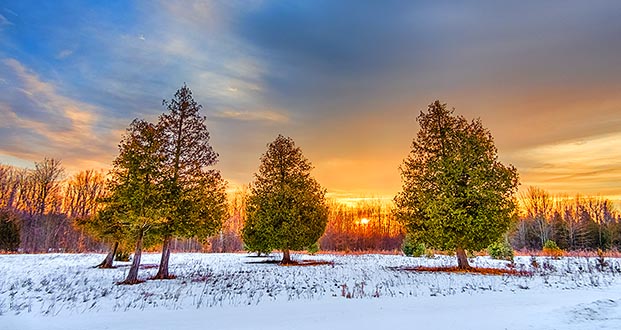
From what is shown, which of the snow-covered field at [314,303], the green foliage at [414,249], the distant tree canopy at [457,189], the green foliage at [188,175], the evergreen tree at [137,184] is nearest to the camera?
the snow-covered field at [314,303]

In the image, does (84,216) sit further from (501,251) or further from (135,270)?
(501,251)

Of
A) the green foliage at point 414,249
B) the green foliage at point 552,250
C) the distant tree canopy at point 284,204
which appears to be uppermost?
the distant tree canopy at point 284,204

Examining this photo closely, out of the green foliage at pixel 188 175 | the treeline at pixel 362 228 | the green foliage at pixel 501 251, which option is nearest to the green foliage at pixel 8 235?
the green foliage at pixel 188 175

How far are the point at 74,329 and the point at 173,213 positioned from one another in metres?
9.23

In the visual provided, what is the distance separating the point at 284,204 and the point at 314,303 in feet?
50.1

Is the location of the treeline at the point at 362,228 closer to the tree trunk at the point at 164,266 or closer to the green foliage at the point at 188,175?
the green foliage at the point at 188,175

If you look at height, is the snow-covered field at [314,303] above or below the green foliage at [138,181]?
below

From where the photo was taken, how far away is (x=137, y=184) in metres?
14.2

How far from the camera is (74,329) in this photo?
6.31 metres

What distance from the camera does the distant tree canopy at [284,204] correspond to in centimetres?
2375

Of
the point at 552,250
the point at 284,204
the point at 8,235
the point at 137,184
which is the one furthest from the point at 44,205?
the point at 552,250

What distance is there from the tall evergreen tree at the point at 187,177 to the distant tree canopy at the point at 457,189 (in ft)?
35.3

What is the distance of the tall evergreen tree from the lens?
1563 centimetres

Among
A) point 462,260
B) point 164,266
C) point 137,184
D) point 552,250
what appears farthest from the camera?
point 552,250
